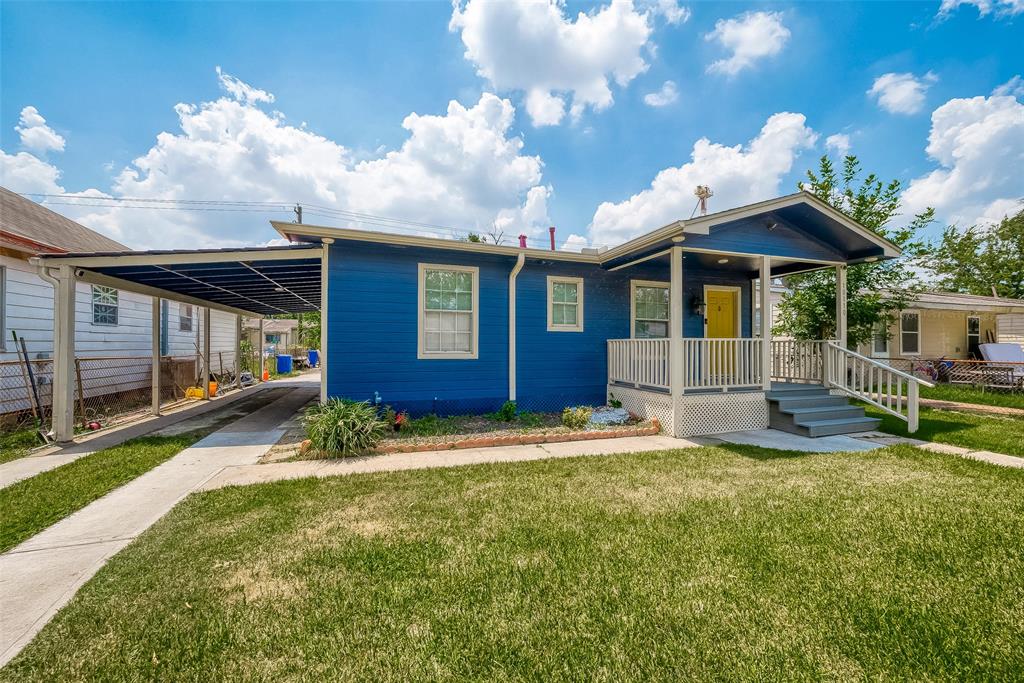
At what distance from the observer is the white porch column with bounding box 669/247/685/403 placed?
6457 mm

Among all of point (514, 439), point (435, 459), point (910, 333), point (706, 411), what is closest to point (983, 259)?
point (910, 333)

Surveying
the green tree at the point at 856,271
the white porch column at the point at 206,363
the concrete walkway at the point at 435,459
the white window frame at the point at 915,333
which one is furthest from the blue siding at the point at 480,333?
the white window frame at the point at 915,333

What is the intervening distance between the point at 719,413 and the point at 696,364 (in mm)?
917

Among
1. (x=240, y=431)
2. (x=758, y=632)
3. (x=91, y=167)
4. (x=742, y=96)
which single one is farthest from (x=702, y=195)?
(x=91, y=167)

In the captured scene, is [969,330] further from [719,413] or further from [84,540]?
[84,540]

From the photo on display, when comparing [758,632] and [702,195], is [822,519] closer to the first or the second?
[758,632]

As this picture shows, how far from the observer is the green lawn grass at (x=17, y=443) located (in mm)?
5398

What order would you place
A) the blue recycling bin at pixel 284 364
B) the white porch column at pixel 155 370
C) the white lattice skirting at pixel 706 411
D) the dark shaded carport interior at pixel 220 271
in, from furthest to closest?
the blue recycling bin at pixel 284 364, the white porch column at pixel 155 370, the white lattice skirting at pixel 706 411, the dark shaded carport interior at pixel 220 271

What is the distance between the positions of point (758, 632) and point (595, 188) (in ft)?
43.5

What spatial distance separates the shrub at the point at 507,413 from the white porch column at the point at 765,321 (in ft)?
14.9

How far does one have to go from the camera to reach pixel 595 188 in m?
13.4

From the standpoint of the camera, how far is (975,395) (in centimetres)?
1040

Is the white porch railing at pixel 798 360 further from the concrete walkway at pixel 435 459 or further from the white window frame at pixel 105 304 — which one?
the white window frame at pixel 105 304

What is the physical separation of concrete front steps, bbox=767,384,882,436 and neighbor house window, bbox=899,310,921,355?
9.68 meters
